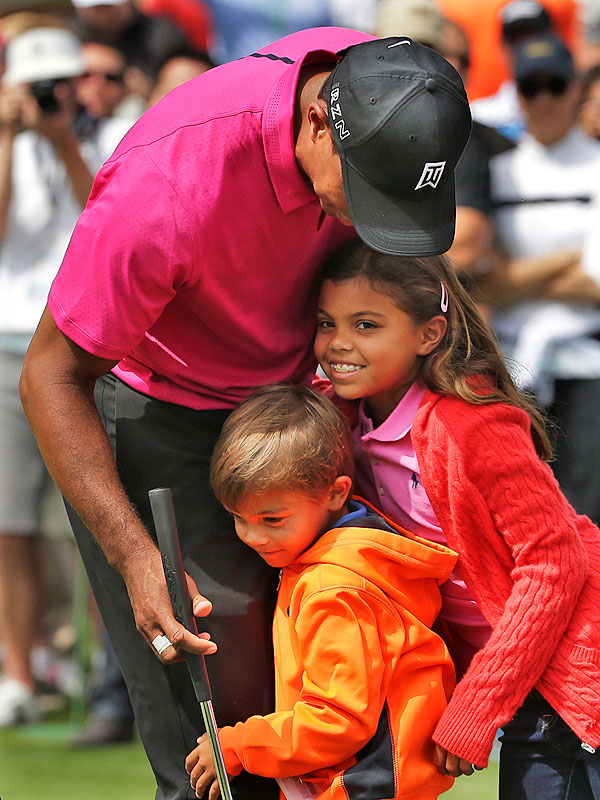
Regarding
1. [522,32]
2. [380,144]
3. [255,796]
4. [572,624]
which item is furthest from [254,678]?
[522,32]

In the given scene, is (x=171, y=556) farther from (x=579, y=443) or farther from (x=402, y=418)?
(x=579, y=443)

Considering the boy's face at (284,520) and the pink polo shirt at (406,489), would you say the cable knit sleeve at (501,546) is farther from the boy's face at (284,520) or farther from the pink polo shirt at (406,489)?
the boy's face at (284,520)

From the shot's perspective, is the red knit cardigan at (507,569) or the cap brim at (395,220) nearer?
the cap brim at (395,220)

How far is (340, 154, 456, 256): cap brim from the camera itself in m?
2.14

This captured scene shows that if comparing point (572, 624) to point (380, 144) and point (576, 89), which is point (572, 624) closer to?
point (380, 144)

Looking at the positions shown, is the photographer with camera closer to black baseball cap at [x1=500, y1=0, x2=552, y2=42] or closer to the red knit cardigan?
black baseball cap at [x1=500, y1=0, x2=552, y2=42]

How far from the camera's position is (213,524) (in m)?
2.50

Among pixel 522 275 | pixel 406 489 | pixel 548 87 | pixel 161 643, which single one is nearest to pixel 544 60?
pixel 548 87

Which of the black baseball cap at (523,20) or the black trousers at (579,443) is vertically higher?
the black baseball cap at (523,20)

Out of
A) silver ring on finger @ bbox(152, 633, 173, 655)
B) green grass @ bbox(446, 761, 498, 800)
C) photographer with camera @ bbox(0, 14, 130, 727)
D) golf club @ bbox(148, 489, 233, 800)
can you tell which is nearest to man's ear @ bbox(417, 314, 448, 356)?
golf club @ bbox(148, 489, 233, 800)

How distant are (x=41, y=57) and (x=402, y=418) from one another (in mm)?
2751

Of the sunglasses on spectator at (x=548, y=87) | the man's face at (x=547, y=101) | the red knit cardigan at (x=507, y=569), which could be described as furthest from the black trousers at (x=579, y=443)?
the red knit cardigan at (x=507, y=569)

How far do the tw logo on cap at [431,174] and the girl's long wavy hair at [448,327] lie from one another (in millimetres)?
277

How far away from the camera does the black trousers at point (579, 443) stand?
4.05 m
